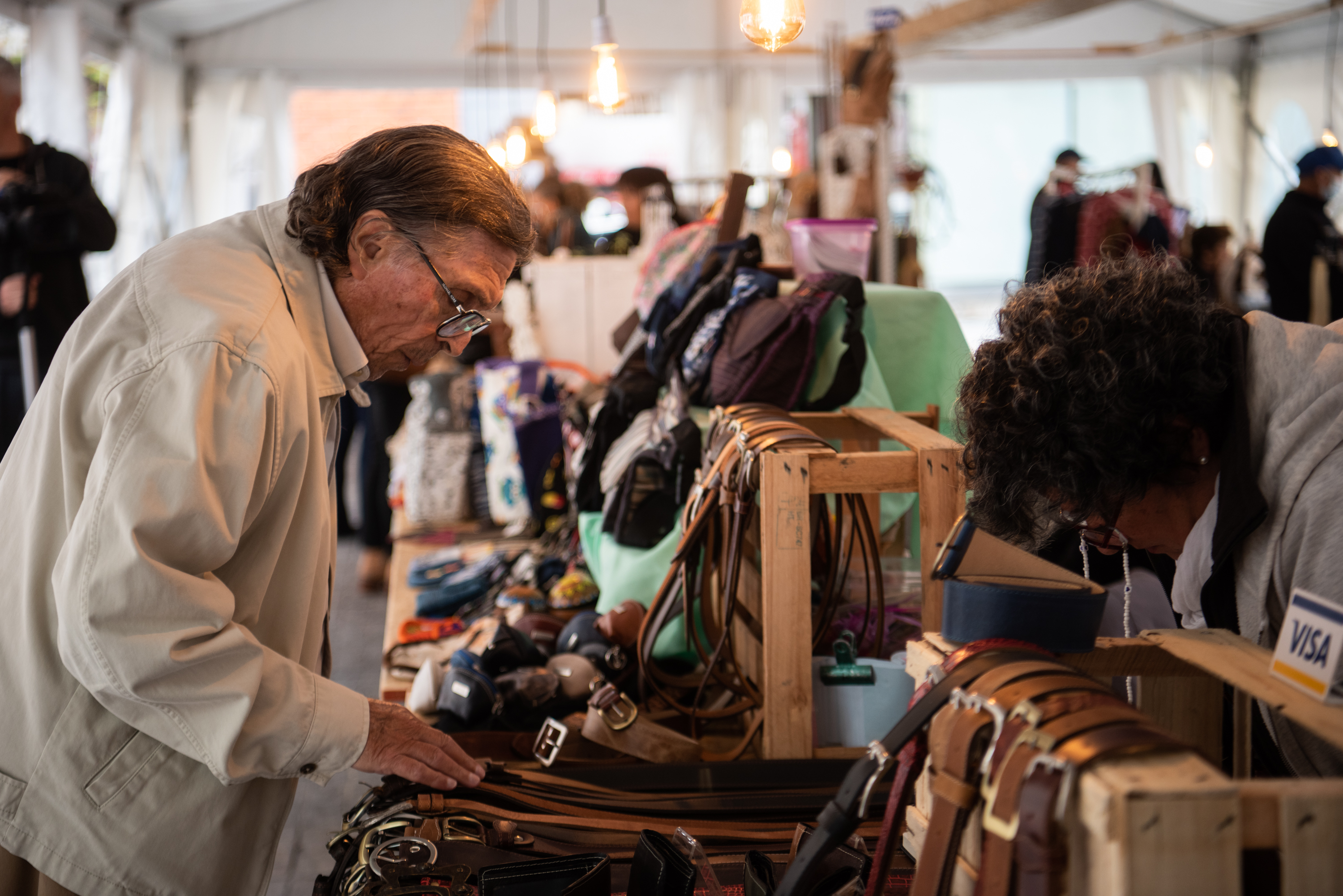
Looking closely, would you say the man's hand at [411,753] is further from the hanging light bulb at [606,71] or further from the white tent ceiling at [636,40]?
the white tent ceiling at [636,40]

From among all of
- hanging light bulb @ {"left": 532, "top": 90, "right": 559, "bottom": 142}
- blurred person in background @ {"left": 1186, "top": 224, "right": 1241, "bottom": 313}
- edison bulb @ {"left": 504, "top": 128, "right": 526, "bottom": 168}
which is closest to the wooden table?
hanging light bulb @ {"left": 532, "top": 90, "right": 559, "bottom": 142}

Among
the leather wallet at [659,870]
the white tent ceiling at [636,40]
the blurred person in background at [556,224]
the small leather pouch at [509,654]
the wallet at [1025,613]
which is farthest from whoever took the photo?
the white tent ceiling at [636,40]

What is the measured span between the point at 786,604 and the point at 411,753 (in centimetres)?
62

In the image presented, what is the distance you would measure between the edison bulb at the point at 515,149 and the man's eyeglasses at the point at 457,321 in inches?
238

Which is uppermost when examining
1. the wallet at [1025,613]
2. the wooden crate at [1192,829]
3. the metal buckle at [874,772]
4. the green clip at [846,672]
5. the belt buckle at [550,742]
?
the wallet at [1025,613]

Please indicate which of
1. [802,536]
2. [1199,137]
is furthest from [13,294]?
[1199,137]

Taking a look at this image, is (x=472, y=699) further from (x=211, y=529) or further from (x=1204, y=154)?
(x=1204, y=154)

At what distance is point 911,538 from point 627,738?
104 centimetres

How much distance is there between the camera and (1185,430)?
1110mm

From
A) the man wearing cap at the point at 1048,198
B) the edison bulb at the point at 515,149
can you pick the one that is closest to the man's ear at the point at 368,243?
the edison bulb at the point at 515,149

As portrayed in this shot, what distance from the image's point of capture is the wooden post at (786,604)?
1601 mm

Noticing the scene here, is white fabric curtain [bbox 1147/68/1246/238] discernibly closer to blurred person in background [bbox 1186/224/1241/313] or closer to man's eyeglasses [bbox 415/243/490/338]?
blurred person in background [bbox 1186/224/1241/313]

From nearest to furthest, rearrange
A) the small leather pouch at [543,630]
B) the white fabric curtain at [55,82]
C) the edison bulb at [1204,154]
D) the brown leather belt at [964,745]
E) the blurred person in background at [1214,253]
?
1. the brown leather belt at [964,745]
2. the small leather pouch at [543,630]
3. the white fabric curtain at [55,82]
4. the blurred person in background at [1214,253]
5. the edison bulb at [1204,154]

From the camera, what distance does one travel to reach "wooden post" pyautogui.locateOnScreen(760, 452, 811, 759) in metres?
1.60
